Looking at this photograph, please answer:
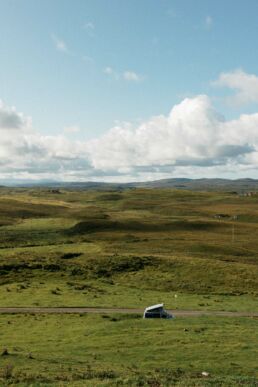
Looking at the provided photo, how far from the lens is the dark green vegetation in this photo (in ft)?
101

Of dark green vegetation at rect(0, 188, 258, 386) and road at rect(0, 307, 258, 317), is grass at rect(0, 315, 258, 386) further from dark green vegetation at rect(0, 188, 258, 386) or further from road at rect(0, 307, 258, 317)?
road at rect(0, 307, 258, 317)

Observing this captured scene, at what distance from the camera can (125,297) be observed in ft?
209

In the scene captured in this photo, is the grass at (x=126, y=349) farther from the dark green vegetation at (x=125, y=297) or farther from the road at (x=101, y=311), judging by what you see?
the road at (x=101, y=311)

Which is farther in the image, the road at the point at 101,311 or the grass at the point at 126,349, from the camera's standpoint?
the road at the point at 101,311

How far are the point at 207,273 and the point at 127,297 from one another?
20807 millimetres

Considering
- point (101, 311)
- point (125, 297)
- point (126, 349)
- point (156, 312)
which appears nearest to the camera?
point (126, 349)

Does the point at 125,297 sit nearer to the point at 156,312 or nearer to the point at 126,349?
the point at 156,312

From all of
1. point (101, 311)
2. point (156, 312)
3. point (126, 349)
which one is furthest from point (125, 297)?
point (126, 349)

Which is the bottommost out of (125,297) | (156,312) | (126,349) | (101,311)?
(125,297)

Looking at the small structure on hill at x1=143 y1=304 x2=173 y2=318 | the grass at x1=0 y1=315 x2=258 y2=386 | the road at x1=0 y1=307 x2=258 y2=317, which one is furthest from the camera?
the road at x1=0 y1=307 x2=258 y2=317

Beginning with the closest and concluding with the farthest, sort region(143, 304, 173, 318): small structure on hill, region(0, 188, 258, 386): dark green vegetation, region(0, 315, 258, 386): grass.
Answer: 1. region(0, 315, 258, 386): grass
2. region(0, 188, 258, 386): dark green vegetation
3. region(143, 304, 173, 318): small structure on hill

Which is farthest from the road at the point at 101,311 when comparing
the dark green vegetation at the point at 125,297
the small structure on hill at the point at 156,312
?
the small structure on hill at the point at 156,312

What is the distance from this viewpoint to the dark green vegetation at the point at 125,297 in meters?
30.9

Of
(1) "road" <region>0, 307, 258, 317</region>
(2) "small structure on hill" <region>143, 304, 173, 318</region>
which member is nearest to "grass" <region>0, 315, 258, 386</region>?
(2) "small structure on hill" <region>143, 304, 173, 318</region>
